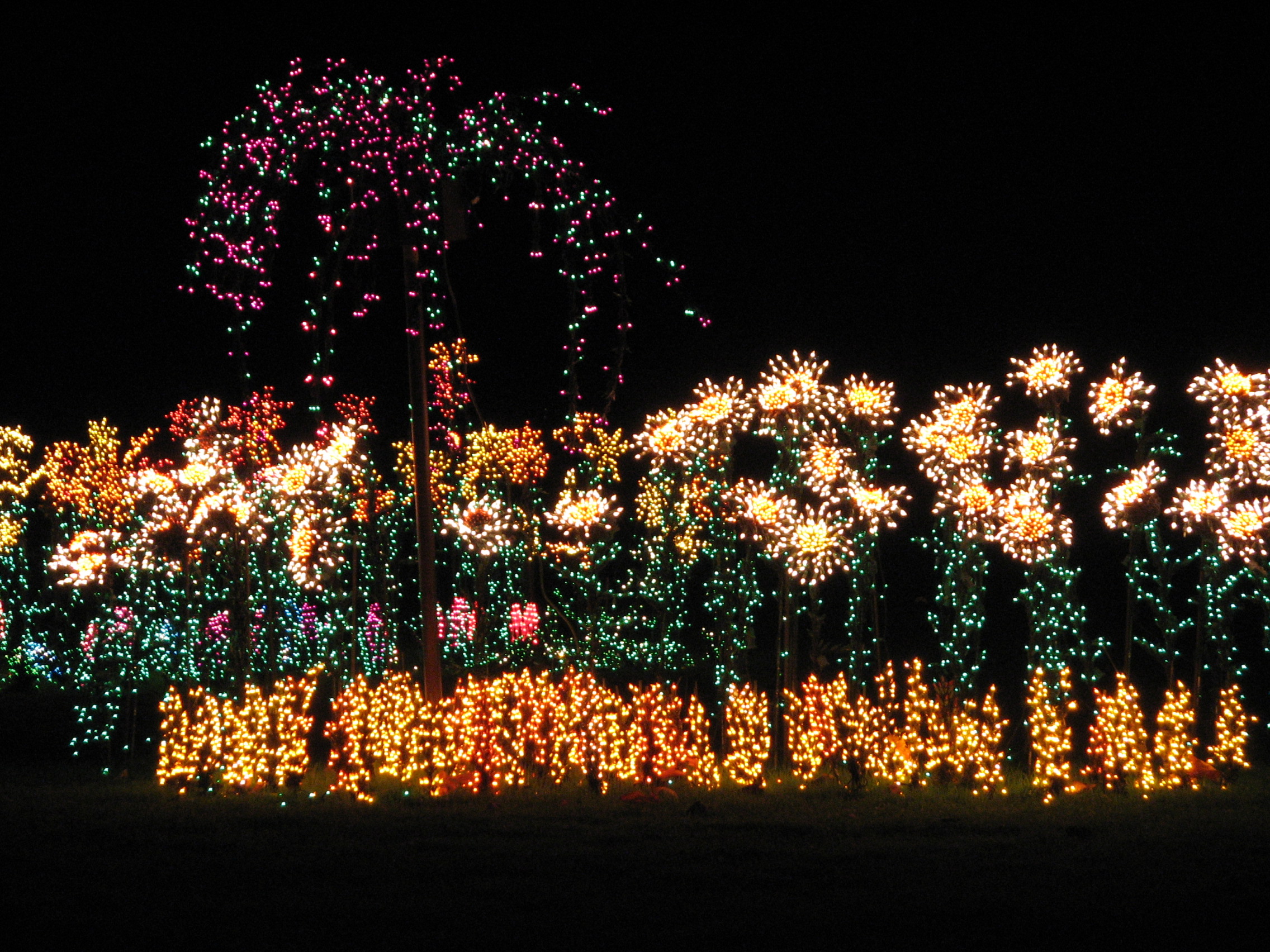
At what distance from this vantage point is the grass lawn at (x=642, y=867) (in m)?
4.67

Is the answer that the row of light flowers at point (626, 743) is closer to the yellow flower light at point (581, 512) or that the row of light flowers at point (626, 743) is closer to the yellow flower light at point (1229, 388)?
the yellow flower light at point (1229, 388)

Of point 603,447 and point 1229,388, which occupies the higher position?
point 603,447

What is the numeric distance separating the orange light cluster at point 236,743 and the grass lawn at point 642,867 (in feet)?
0.62

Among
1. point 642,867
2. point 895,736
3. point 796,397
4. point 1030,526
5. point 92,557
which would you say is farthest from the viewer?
point 92,557

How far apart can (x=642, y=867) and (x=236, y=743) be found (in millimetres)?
3532

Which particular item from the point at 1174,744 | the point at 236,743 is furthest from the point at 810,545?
the point at 236,743

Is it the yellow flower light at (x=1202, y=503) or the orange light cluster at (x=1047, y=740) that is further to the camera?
the yellow flower light at (x=1202, y=503)

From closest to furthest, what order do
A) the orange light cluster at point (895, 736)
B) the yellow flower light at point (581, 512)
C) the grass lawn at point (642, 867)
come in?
1. the grass lawn at point (642, 867)
2. the orange light cluster at point (895, 736)
3. the yellow flower light at point (581, 512)

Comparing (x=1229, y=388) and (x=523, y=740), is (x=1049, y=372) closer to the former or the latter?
(x=1229, y=388)

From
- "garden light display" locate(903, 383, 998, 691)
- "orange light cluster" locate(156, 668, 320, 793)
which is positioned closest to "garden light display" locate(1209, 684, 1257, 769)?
"garden light display" locate(903, 383, 998, 691)

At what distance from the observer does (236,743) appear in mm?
7945

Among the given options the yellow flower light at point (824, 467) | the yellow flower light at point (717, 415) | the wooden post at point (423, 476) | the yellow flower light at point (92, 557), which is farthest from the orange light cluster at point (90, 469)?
the yellow flower light at point (824, 467)

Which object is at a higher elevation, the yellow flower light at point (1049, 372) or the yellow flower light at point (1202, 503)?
the yellow flower light at point (1049, 372)

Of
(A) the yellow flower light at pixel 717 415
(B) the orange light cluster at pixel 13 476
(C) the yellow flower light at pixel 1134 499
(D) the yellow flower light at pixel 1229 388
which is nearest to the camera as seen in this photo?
(D) the yellow flower light at pixel 1229 388
